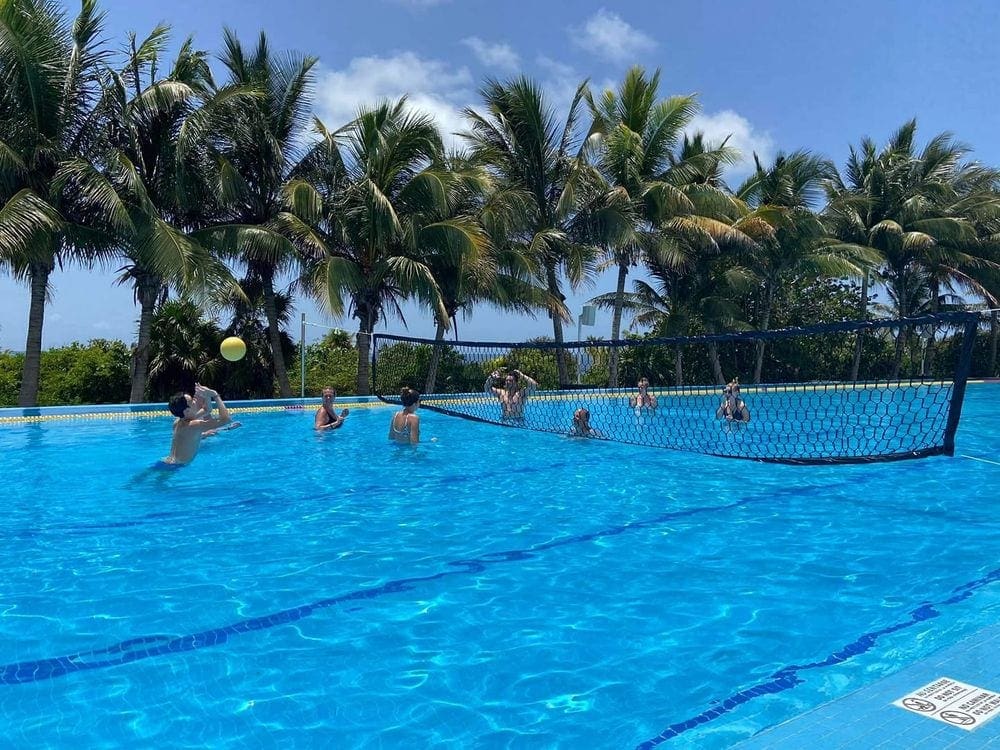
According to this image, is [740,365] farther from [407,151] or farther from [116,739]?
[116,739]

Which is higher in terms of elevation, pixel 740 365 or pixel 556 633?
pixel 740 365

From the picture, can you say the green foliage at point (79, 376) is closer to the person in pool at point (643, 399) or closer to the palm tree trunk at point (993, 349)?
the person in pool at point (643, 399)

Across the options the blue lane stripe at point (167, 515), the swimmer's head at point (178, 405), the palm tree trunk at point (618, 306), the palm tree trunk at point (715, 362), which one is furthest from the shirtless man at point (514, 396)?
the palm tree trunk at point (715, 362)

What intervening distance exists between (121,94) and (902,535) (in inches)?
738

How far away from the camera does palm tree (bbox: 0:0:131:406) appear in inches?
614

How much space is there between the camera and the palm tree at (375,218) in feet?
Result: 64.5

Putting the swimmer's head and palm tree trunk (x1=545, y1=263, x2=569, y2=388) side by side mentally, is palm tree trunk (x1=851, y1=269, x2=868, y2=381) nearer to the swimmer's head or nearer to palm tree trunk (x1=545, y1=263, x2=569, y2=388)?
palm tree trunk (x1=545, y1=263, x2=569, y2=388)

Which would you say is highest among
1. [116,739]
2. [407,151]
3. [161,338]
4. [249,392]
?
[407,151]

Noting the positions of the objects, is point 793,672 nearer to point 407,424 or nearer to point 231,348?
point 407,424

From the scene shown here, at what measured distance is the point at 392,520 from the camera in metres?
8.00

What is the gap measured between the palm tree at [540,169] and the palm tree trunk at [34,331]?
12.6m

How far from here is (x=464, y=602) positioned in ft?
18.2

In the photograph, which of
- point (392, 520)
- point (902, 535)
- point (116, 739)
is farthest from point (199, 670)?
point (902, 535)

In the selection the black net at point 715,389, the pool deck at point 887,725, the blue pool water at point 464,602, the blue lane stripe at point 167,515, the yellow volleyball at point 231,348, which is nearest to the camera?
the pool deck at point 887,725
